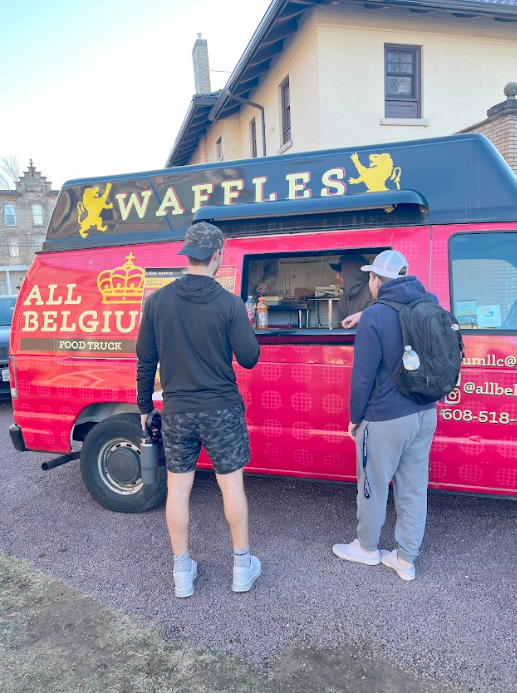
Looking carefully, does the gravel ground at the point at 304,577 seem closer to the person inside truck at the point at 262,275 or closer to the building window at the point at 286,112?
the person inside truck at the point at 262,275

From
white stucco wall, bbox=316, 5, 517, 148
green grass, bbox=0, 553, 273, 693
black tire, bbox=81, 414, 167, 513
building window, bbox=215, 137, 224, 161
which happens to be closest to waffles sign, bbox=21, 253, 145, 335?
black tire, bbox=81, 414, 167, 513

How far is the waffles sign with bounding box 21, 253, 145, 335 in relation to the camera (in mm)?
3826

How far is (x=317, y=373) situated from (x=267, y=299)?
156 centimetres

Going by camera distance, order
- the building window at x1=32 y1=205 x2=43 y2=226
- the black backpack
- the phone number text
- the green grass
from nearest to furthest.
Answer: the green grass
the black backpack
the phone number text
the building window at x1=32 y1=205 x2=43 y2=226

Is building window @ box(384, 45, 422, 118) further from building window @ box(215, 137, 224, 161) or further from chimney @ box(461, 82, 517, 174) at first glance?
building window @ box(215, 137, 224, 161)

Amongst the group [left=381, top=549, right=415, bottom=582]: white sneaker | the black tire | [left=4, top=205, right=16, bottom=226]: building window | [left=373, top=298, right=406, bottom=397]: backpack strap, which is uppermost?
[left=4, top=205, right=16, bottom=226]: building window

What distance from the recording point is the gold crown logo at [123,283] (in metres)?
3.82

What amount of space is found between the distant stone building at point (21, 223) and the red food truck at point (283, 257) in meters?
44.7

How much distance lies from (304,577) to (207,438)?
43.0 inches

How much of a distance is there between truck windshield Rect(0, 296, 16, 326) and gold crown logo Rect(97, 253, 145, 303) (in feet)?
19.8

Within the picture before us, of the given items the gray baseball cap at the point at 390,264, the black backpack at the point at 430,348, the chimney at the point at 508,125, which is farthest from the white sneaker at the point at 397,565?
the chimney at the point at 508,125

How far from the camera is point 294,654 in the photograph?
241 cm

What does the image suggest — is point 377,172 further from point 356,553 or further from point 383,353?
point 356,553

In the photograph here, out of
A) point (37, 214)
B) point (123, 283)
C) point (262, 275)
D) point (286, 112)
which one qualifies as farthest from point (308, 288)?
point (37, 214)
